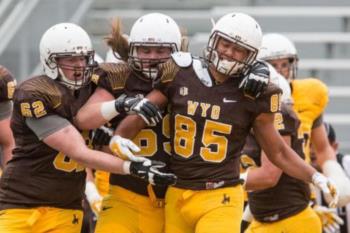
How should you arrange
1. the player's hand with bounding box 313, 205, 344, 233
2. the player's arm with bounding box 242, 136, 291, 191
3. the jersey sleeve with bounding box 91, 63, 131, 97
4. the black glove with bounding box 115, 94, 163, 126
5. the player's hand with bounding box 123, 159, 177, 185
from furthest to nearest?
the player's hand with bounding box 313, 205, 344, 233 → the player's arm with bounding box 242, 136, 291, 191 → the jersey sleeve with bounding box 91, 63, 131, 97 → the black glove with bounding box 115, 94, 163, 126 → the player's hand with bounding box 123, 159, 177, 185

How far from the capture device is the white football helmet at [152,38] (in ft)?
16.1

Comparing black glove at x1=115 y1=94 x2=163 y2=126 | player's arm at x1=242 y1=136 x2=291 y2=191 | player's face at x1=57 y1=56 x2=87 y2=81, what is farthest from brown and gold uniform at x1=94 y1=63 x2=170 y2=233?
player's arm at x1=242 y1=136 x2=291 y2=191

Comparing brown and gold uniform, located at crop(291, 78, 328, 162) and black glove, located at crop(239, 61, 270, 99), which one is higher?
black glove, located at crop(239, 61, 270, 99)

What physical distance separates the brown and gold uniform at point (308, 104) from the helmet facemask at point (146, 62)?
1.37 m

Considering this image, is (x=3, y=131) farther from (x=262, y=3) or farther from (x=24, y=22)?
(x=262, y=3)

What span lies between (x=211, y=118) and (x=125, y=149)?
421 millimetres

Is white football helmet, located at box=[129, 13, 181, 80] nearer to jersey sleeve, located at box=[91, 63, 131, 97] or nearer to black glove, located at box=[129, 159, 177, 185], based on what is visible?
jersey sleeve, located at box=[91, 63, 131, 97]

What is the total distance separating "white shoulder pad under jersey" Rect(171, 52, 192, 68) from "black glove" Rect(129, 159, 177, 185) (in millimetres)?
508

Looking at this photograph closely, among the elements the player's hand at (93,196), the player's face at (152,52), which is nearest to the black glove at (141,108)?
the player's face at (152,52)

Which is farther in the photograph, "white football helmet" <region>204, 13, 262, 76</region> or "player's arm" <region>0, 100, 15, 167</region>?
"player's arm" <region>0, 100, 15, 167</region>

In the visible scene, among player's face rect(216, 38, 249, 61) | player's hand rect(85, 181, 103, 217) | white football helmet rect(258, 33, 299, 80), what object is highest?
player's face rect(216, 38, 249, 61)

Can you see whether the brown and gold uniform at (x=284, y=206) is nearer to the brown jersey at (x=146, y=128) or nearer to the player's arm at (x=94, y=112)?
the brown jersey at (x=146, y=128)

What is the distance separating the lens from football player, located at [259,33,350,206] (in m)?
6.22

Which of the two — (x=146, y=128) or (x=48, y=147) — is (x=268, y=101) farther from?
(x=48, y=147)
